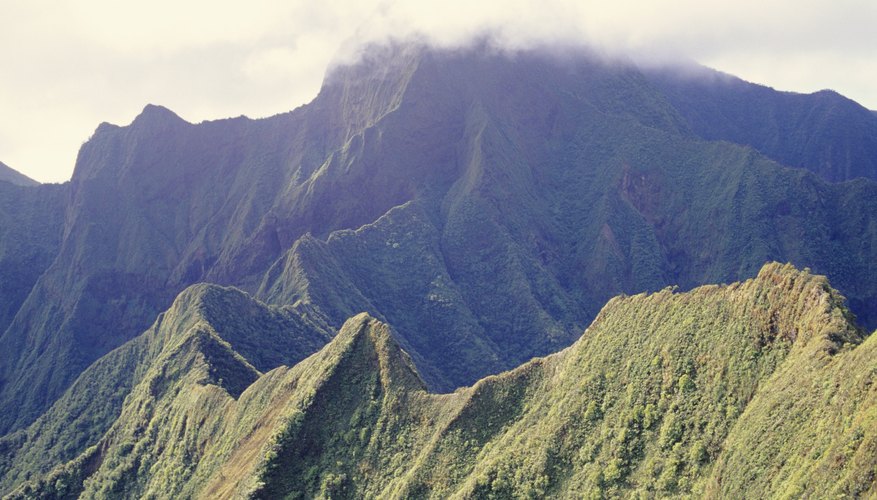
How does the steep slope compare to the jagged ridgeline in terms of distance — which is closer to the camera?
the jagged ridgeline

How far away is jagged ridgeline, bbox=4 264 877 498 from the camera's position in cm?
6800

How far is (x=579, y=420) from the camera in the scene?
87250mm

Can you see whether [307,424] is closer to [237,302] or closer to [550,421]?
[550,421]

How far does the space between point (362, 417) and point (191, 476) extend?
26273 millimetres

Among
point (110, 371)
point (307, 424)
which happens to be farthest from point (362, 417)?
point (110, 371)

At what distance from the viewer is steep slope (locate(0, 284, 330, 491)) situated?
157500mm

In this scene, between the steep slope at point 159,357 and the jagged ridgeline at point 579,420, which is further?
the steep slope at point 159,357

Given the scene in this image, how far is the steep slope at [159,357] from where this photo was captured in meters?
158

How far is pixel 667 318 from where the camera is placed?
8906 cm

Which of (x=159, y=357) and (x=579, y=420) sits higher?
(x=159, y=357)

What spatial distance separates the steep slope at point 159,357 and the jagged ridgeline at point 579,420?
913 inches

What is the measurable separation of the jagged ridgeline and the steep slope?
23.2 m

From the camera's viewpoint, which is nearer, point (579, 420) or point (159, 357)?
point (579, 420)

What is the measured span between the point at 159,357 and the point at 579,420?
310 feet
